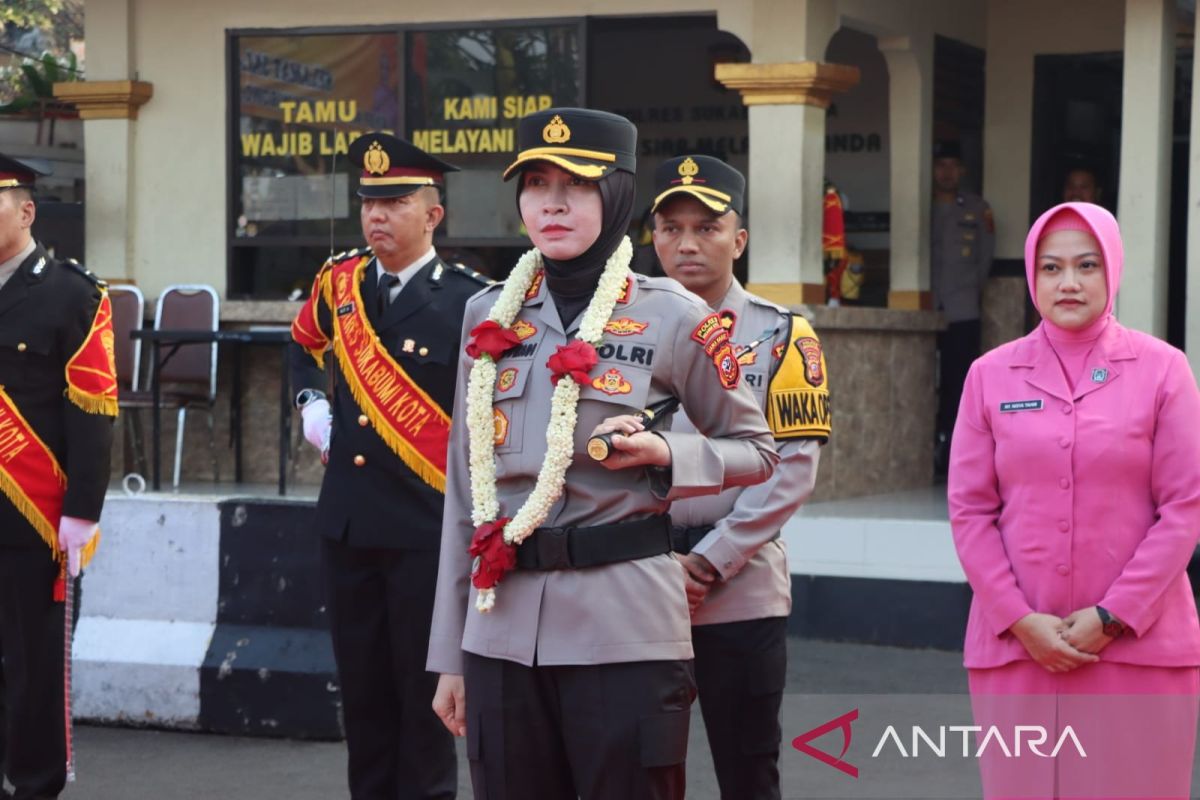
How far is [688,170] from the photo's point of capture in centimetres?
509

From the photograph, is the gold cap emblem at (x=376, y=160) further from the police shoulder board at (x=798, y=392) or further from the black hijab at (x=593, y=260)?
the black hijab at (x=593, y=260)

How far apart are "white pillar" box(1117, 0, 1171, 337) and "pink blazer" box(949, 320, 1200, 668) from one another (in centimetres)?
683

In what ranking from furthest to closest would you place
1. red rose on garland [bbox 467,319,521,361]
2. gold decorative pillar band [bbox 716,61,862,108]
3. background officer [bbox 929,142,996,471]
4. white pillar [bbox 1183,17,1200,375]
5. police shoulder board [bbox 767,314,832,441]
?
background officer [bbox 929,142,996,471] < gold decorative pillar band [bbox 716,61,862,108] < white pillar [bbox 1183,17,1200,375] < police shoulder board [bbox 767,314,832,441] < red rose on garland [bbox 467,319,521,361]

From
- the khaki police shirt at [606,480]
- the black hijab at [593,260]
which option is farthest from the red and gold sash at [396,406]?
the black hijab at [593,260]

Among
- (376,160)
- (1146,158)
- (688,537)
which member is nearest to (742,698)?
(688,537)

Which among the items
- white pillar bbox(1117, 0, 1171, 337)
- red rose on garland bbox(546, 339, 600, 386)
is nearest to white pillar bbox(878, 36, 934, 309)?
white pillar bbox(1117, 0, 1171, 337)

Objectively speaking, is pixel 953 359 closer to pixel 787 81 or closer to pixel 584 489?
pixel 787 81

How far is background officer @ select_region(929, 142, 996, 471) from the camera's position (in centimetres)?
1300

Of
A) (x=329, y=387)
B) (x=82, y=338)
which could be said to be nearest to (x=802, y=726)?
(x=329, y=387)

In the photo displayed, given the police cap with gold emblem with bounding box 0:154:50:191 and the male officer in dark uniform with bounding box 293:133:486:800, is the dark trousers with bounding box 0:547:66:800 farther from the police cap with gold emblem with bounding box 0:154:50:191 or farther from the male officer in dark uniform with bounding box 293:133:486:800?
the police cap with gold emblem with bounding box 0:154:50:191

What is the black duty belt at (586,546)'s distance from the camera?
12.2 ft

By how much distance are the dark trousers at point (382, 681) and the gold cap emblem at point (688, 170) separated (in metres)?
1.35

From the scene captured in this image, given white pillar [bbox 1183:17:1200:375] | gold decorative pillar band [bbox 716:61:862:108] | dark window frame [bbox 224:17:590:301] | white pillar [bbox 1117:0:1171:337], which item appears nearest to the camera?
white pillar [bbox 1183:17:1200:375]

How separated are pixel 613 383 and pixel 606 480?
0.62ft
